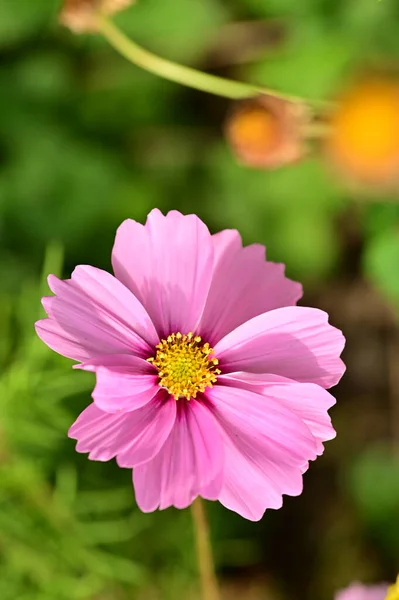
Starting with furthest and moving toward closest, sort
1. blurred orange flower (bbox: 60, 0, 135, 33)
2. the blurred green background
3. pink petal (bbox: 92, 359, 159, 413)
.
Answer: the blurred green background, blurred orange flower (bbox: 60, 0, 135, 33), pink petal (bbox: 92, 359, 159, 413)

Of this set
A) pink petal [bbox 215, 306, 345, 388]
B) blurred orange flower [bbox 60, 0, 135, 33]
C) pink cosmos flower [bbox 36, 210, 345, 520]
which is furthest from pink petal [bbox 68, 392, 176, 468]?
blurred orange flower [bbox 60, 0, 135, 33]

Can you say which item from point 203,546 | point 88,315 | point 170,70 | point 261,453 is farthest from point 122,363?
point 170,70

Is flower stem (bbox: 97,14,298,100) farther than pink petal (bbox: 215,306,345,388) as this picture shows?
Yes

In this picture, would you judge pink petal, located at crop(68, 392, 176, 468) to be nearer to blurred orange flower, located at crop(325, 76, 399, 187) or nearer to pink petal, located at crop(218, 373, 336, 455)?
pink petal, located at crop(218, 373, 336, 455)

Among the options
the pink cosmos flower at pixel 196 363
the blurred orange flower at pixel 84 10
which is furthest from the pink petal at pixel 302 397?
the blurred orange flower at pixel 84 10

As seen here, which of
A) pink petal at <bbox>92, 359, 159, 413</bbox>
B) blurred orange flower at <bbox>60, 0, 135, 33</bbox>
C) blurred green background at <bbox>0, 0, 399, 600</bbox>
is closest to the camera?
pink petal at <bbox>92, 359, 159, 413</bbox>

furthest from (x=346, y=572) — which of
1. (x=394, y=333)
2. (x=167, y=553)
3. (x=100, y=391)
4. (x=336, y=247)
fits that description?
(x=100, y=391)
